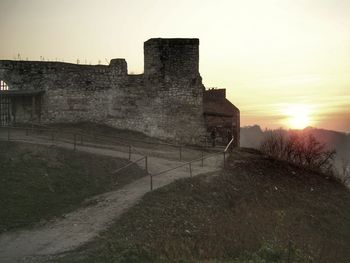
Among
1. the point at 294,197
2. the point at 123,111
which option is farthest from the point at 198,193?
the point at 123,111

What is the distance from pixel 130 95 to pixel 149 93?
129cm

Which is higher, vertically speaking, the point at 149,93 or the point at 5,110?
the point at 149,93

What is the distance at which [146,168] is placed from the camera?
20.7 meters

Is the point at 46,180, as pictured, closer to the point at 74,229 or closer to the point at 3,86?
the point at 74,229

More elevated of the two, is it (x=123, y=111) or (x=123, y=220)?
(x=123, y=111)

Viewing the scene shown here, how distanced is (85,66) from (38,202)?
14950 mm

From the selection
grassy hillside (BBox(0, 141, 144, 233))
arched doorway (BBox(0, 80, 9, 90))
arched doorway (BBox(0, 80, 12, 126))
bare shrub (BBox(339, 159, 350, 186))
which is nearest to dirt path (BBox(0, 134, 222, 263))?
grassy hillside (BBox(0, 141, 144, 233))

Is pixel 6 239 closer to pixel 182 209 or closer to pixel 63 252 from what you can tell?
pixel 63 252

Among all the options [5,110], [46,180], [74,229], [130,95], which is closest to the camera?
[74,229]

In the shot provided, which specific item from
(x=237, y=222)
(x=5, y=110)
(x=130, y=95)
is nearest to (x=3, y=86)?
(x=5, y=110)

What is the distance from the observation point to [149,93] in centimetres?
3059

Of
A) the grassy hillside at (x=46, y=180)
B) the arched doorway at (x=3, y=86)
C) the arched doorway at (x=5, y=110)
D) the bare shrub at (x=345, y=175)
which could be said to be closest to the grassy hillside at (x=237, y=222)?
the grassy hillside at (x=46, y=180)

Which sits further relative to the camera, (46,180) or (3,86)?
(3,86)

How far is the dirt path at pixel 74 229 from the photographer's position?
12891mm
